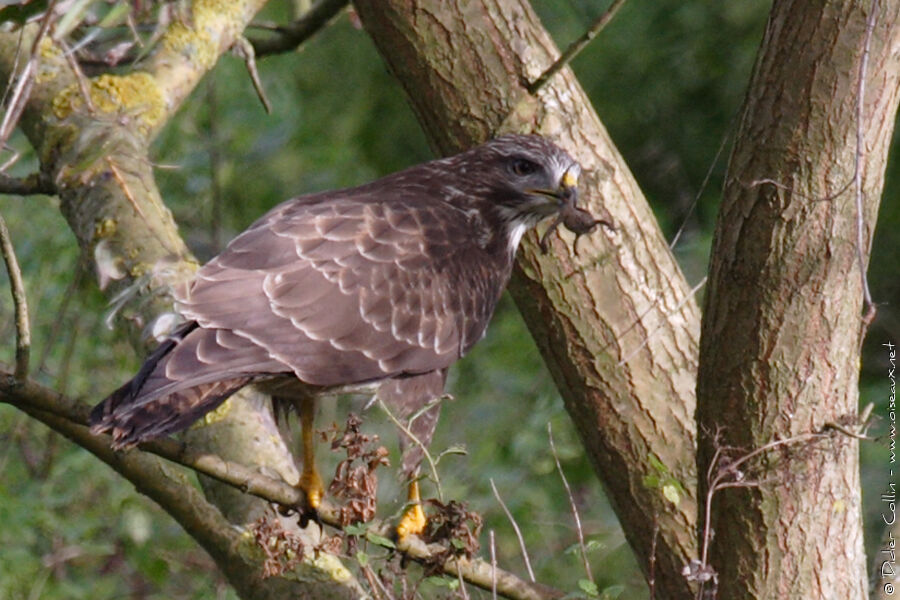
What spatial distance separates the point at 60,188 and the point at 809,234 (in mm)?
2349

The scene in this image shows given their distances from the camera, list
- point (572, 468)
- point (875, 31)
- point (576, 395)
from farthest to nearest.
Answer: point (572, 468)
point (576, 395)
point (875, 31)

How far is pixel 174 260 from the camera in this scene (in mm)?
4359

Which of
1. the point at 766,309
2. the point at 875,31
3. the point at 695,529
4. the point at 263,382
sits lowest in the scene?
the point at 695,529

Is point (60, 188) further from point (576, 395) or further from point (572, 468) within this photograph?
point (572, 468)

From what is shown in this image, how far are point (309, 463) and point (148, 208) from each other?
114 cm

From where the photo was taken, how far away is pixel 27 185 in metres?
4.41

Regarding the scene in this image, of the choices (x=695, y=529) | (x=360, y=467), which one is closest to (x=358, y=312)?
(x=360, y=467)

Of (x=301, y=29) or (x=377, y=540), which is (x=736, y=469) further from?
(x=301, y=29)

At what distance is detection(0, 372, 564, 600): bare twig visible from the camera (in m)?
3.05

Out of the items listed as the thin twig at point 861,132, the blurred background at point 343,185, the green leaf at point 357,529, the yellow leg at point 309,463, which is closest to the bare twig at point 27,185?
the blurred background at point 343,185

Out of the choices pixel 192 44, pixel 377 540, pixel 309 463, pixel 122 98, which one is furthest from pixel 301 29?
pixel 377 540

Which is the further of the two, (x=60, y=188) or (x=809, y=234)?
(x=60, y=188)

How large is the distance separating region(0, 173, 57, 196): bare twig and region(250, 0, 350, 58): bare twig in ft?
3.90

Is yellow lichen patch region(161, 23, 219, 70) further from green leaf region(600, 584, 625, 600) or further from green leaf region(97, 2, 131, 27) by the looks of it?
green leaf region(600, 584, 625, 600)
